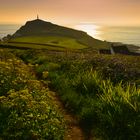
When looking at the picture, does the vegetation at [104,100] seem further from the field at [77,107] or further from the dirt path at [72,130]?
the dirt path at [72,130]

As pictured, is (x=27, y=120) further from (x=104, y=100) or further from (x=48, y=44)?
(x=48, y=44)

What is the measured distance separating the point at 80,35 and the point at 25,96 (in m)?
157

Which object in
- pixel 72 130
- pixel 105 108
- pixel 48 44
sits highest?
pixel 48 44

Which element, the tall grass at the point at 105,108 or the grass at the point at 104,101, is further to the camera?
the grass at the point at 104,101

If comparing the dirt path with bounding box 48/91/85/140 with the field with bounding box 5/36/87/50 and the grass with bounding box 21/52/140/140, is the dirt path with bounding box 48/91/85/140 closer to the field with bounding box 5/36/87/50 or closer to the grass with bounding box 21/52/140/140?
the grass with bounding box 21/52/140/140

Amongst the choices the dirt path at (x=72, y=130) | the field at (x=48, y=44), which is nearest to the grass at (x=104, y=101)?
the dirt path at (x=72, y=130)

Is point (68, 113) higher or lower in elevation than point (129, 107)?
lower

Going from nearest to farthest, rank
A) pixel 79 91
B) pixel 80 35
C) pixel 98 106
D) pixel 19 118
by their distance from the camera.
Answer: pixel 19 118, pixel 98 106, pixel 79 91, pixel 80 35

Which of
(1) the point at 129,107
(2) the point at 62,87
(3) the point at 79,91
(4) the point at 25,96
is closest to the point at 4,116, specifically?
(4) the point at 25,96

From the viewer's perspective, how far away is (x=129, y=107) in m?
10.6

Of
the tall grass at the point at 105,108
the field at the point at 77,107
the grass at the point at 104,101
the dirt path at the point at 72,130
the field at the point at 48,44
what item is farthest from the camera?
the field at the point at 48,44

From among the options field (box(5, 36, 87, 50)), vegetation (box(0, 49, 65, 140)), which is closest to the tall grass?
vegetation (box(0, 49, 65, 140))

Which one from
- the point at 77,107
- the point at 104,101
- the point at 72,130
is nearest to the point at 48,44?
the point at 77,107

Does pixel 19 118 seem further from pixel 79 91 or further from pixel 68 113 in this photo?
pixel 79 91
